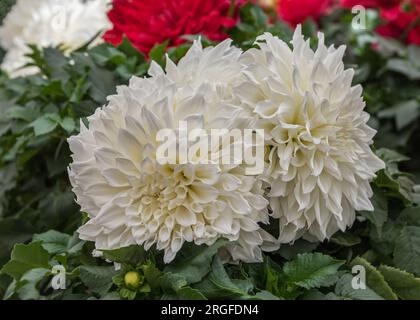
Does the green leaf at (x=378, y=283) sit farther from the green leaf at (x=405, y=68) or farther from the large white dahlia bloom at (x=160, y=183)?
the green leaf at (x=405, y=68)

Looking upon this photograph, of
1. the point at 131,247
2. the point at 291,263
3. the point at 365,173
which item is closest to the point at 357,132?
the point at 365,173

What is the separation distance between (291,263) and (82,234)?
22cm

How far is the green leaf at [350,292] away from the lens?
2.30 ft

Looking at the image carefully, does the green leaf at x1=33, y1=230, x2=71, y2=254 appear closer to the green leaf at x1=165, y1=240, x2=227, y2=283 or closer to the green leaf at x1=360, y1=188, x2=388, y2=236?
the green leaf at x1=165, y1=240, x2=227, y2=283

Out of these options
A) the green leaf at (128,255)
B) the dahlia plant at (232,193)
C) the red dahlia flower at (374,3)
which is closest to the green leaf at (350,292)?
the dahlia plant at (232,193)

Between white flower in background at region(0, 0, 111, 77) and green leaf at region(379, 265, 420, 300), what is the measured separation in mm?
703

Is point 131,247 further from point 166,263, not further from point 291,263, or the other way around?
point 291,263

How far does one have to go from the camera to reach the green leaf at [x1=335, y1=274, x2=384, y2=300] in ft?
2.30

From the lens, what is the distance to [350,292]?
71 centimetres

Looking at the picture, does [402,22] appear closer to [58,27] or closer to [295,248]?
[58,27]

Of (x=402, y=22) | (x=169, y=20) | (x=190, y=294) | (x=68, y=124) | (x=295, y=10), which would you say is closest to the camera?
(x=190, y=294)

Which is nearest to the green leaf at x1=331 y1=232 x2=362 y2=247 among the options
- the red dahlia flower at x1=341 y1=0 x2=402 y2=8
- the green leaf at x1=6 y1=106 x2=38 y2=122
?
the green leaf at x1=6 y1=106 x2=38 y2=122

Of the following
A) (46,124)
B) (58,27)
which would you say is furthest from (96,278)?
(58,27)

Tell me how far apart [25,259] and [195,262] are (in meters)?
0.20
